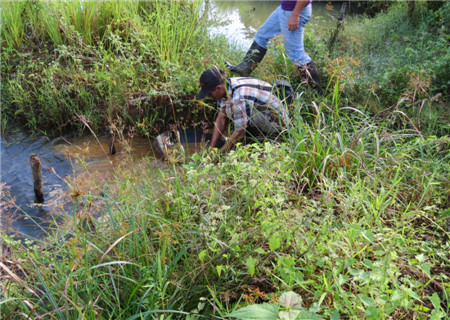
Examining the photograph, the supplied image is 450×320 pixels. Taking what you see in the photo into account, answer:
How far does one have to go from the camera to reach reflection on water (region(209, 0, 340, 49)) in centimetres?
809

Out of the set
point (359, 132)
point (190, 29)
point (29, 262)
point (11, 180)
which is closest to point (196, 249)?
point (29, 262)

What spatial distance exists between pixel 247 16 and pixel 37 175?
787cm

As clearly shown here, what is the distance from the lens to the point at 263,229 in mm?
1788

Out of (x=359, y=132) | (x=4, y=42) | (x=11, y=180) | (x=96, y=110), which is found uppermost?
(x=4, y=42)

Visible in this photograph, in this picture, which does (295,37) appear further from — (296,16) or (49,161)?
(49,161)

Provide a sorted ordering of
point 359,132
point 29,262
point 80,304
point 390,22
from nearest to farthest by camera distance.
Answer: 1. point 80,304
2. point 29,262
3. point 359,132
4. point 390,22

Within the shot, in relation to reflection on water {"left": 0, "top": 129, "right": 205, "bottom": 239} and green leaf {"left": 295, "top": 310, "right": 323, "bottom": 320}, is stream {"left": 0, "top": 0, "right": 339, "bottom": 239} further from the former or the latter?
green leaf {"left": 295, "top": 310, "right": 323, "bottom": 320}

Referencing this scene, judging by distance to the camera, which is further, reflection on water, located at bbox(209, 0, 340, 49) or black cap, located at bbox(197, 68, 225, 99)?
reflection on water, located at bbox(209, 0, 340, 49)

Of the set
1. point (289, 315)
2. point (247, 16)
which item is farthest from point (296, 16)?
point (247, 16)

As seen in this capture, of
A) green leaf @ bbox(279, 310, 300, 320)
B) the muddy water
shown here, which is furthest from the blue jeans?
green leaf @ bbox(279, 310, 300, 320)

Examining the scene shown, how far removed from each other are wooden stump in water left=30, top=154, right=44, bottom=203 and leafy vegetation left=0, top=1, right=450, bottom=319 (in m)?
0.50

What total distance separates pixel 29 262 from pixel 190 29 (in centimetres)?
439

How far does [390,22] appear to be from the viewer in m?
7.32

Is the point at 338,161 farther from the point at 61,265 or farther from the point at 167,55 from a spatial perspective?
the point at 167,55
